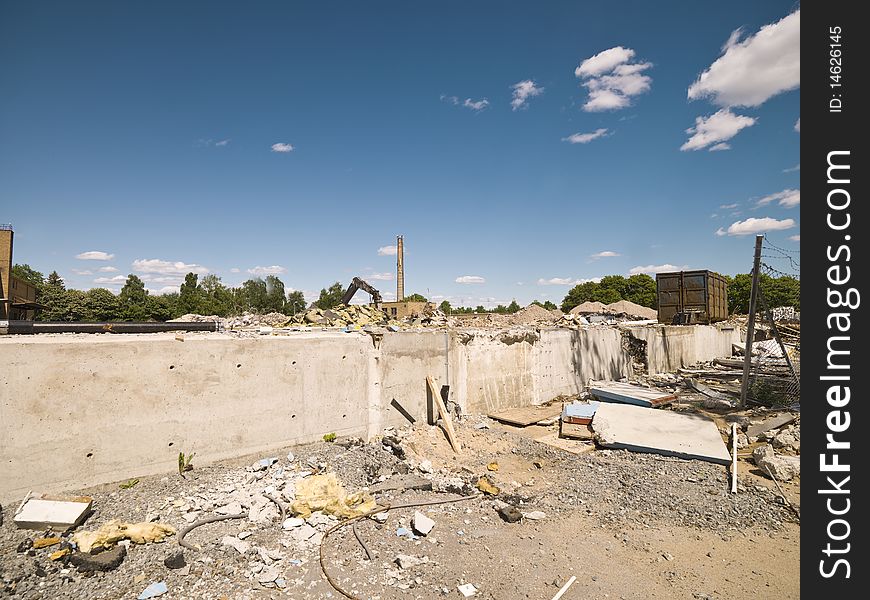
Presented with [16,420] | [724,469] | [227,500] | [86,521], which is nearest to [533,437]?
[724,469]

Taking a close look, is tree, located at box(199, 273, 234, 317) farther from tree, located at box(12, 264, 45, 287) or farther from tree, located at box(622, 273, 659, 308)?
tree, located at box(622, 273, 659, 308)

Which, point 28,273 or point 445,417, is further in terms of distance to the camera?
point 28,273

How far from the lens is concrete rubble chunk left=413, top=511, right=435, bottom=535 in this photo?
4199 mm

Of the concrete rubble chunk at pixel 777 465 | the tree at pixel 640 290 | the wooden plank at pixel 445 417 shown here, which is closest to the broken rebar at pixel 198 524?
the wooden plank at pixel 445 417

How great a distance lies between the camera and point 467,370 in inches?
334

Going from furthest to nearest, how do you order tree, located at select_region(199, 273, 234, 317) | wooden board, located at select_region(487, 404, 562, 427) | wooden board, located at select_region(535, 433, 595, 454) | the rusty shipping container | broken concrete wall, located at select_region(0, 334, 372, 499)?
tree, located at select_region(199, 273, 234, 317), the rusty shipping container, wooden board, located at select_region(487, 404, 562, 427), wooden board, located at select_region(535, 433, 595, 454), broken concrete wall, located at select_region(0, 334, 372, 499)

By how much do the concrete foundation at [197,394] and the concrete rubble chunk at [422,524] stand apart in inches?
94.4

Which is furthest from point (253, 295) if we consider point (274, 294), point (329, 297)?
point (329, 297)

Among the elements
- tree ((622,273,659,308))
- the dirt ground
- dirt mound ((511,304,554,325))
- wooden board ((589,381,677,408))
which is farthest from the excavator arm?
tree ((622,273,659,308))

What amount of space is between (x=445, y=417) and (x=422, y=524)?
120 inches

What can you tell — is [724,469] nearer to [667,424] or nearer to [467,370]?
[667,424]

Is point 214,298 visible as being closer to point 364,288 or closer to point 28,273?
point 28,273

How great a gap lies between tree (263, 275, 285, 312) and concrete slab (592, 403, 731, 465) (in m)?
43.1

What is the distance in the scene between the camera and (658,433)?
7172 millimetres
